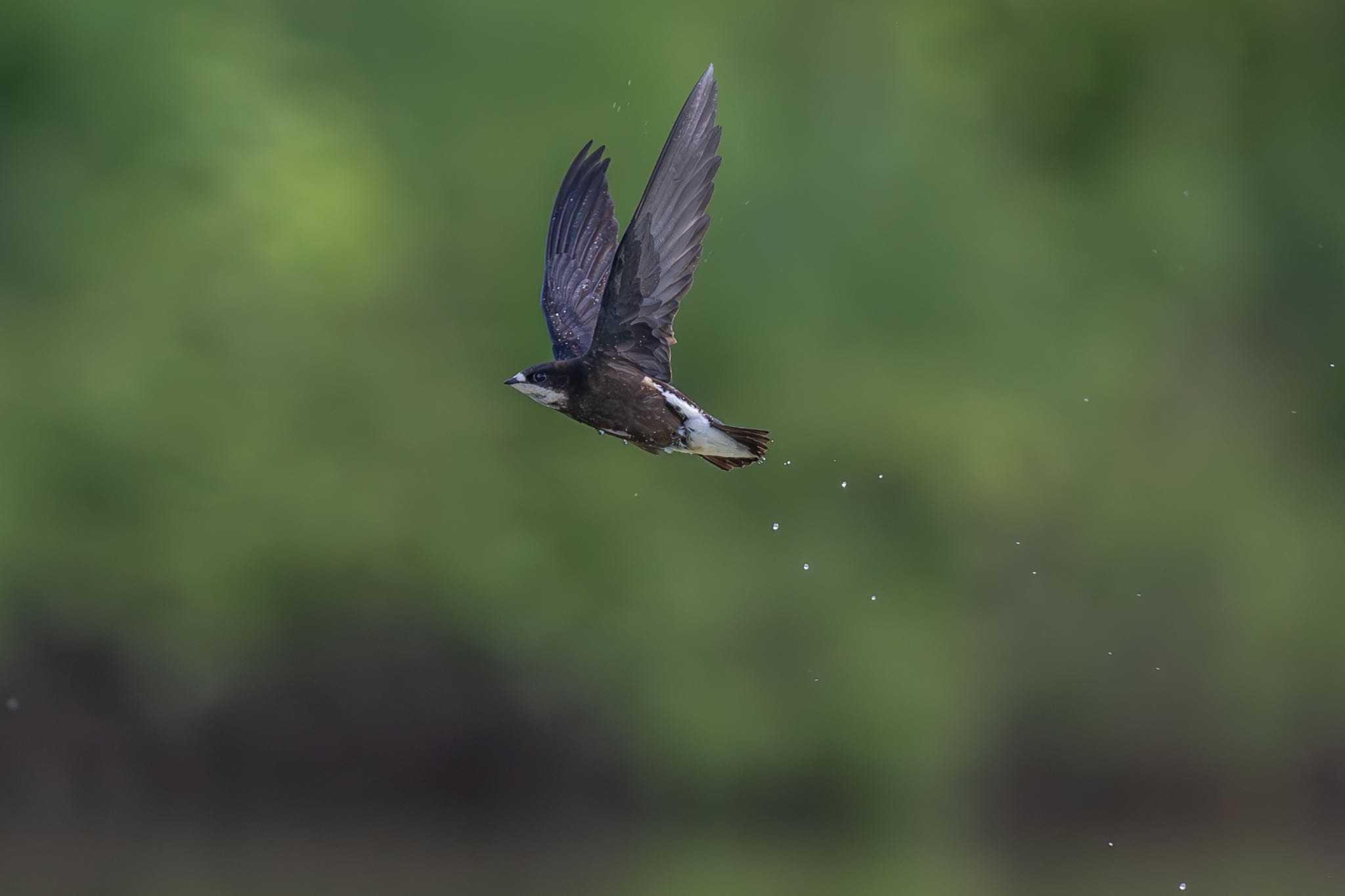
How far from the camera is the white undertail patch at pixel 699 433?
593 cm

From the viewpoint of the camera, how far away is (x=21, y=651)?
1362 cm

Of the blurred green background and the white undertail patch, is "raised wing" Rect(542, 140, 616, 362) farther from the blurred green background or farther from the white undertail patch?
the blurred green background

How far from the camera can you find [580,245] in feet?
23.0

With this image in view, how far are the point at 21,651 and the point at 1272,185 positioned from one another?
402 inches

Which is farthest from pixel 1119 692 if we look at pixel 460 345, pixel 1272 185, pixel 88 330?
pixel 88 330

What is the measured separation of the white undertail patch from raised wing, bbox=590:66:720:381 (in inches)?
5.0

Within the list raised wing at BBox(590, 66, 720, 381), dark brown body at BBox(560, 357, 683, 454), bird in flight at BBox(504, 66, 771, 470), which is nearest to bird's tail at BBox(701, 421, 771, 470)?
bird in flight at BBox(504, 66, 771, 470)

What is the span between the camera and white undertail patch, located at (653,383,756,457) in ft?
19.4

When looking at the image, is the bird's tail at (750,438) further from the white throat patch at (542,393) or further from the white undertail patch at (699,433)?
the white throat patch at (542,393)

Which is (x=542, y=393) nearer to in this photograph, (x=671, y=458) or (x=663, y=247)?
(x=663, y=247)

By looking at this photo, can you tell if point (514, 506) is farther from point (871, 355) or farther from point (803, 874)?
point (803, 874)

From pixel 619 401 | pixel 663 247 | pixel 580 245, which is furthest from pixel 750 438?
pixel 580 245

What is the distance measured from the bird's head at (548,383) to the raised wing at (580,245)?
0.83 metres

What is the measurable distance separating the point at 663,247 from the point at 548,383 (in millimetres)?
549
